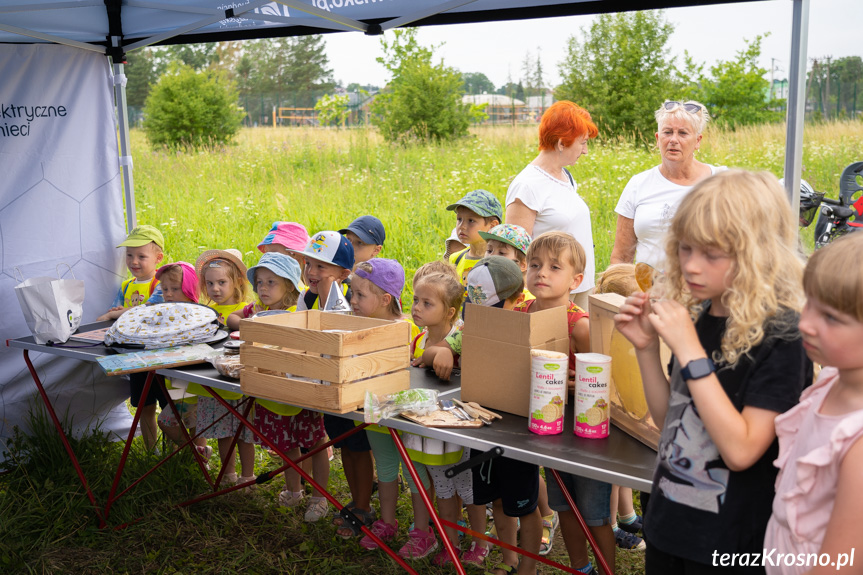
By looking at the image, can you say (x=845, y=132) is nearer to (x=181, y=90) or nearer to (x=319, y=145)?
(x=319, y=145)

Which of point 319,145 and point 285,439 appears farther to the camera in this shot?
point 319,145

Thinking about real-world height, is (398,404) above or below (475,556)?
above

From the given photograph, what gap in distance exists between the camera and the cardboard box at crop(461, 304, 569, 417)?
2266 millimetres

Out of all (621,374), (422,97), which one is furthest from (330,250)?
(422,97)

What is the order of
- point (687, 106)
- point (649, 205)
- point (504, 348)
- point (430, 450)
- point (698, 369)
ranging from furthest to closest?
point (649, 205), point (687, 106), point (430, 450), point (504, 348), point (698, 369)

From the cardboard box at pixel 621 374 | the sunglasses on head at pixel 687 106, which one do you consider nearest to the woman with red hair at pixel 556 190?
the sunglasses on head at pixel 687 106

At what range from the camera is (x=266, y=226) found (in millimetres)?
9297

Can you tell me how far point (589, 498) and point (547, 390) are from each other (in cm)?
63

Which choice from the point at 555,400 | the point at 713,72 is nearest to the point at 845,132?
the point at 713,72

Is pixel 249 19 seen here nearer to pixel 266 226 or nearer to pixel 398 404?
pixel 398 404

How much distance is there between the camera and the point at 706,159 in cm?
1093

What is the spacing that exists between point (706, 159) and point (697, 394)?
404 inches

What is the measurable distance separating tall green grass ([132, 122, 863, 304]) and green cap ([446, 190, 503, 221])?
361 centimetres

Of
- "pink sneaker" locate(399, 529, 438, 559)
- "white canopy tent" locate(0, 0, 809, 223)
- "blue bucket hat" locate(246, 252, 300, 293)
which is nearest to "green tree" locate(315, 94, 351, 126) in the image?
"white canopy tent" locate(0, 0, 809, 223)
